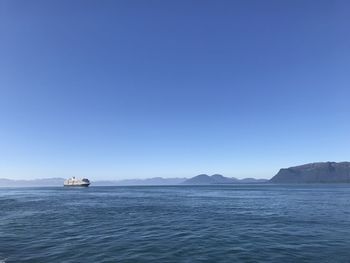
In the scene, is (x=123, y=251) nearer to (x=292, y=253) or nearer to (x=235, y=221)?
(x=292, y=253)

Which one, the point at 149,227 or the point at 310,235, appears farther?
the point at 149,227

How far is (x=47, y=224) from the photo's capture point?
40.5 m

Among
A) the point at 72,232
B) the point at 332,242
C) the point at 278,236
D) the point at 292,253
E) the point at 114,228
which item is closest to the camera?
the point at 292,253

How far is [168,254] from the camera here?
2398 centimetres

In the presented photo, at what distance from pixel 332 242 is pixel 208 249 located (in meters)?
11.8

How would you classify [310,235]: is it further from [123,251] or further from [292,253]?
[123,251]

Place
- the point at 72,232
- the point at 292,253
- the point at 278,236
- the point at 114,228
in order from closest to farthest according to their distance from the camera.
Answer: the point at 292,253 < the point at 278,236 < the point at 72,232 < the point at 114,228

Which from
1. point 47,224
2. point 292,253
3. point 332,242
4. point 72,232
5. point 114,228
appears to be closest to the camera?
point 292,253

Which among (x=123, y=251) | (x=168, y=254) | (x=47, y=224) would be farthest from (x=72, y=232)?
(x=168, y=254)

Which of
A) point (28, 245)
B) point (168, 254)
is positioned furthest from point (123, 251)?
point (28, 245)

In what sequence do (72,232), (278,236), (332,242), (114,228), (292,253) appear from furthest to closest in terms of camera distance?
(114,228), (72,232), (278,236), (332,242), (292,253)

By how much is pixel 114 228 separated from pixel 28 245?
11.1m

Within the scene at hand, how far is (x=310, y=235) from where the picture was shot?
30891mm

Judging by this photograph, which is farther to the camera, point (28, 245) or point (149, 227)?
point (149, 227)
